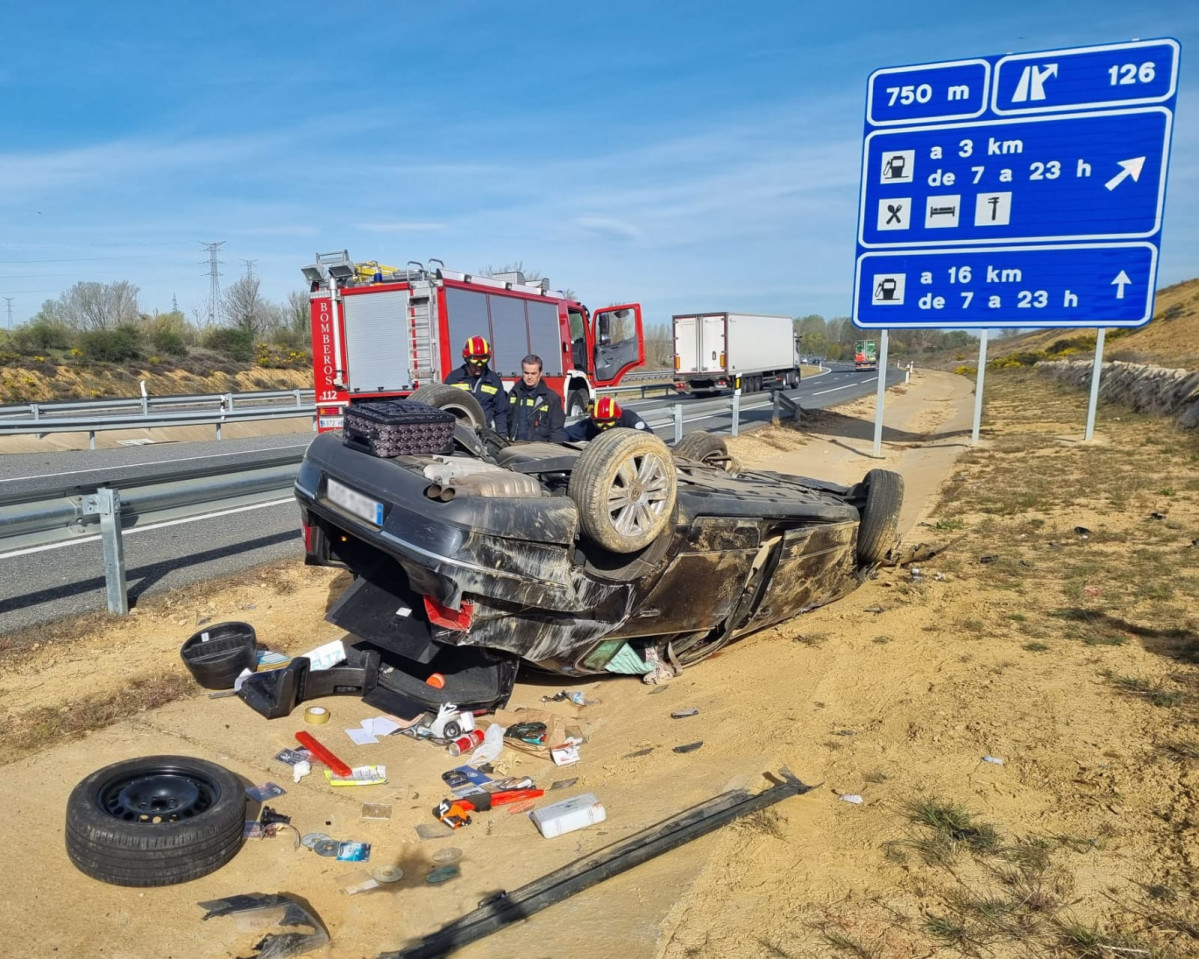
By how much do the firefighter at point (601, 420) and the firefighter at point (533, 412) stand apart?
23cm

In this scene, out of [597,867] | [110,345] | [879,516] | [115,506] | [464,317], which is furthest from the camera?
[110,345]

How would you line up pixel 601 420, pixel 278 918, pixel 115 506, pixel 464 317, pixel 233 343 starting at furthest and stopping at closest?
pixel 233 343, pixel 464 317, pixel 601 420, pixel 115 506, pixel 278 918

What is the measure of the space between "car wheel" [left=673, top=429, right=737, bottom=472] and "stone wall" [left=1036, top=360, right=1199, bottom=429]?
44.2 feet

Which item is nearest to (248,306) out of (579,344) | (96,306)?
(96,306)

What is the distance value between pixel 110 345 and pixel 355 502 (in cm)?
3710

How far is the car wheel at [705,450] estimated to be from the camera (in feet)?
20.8

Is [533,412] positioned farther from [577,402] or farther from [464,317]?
[577,402]

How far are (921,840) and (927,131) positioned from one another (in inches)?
540

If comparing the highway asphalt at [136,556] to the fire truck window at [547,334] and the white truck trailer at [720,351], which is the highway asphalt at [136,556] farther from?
the white truck trailer at [720,351]

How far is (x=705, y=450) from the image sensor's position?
6.41 metres

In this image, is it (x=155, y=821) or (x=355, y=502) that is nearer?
(x=155, y=821)

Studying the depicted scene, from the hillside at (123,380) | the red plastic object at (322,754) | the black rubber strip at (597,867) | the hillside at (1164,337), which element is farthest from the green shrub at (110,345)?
the hillside at (1164,337)

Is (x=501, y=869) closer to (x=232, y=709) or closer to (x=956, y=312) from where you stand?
(x=232, y=709)

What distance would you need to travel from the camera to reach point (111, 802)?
3.10 m
